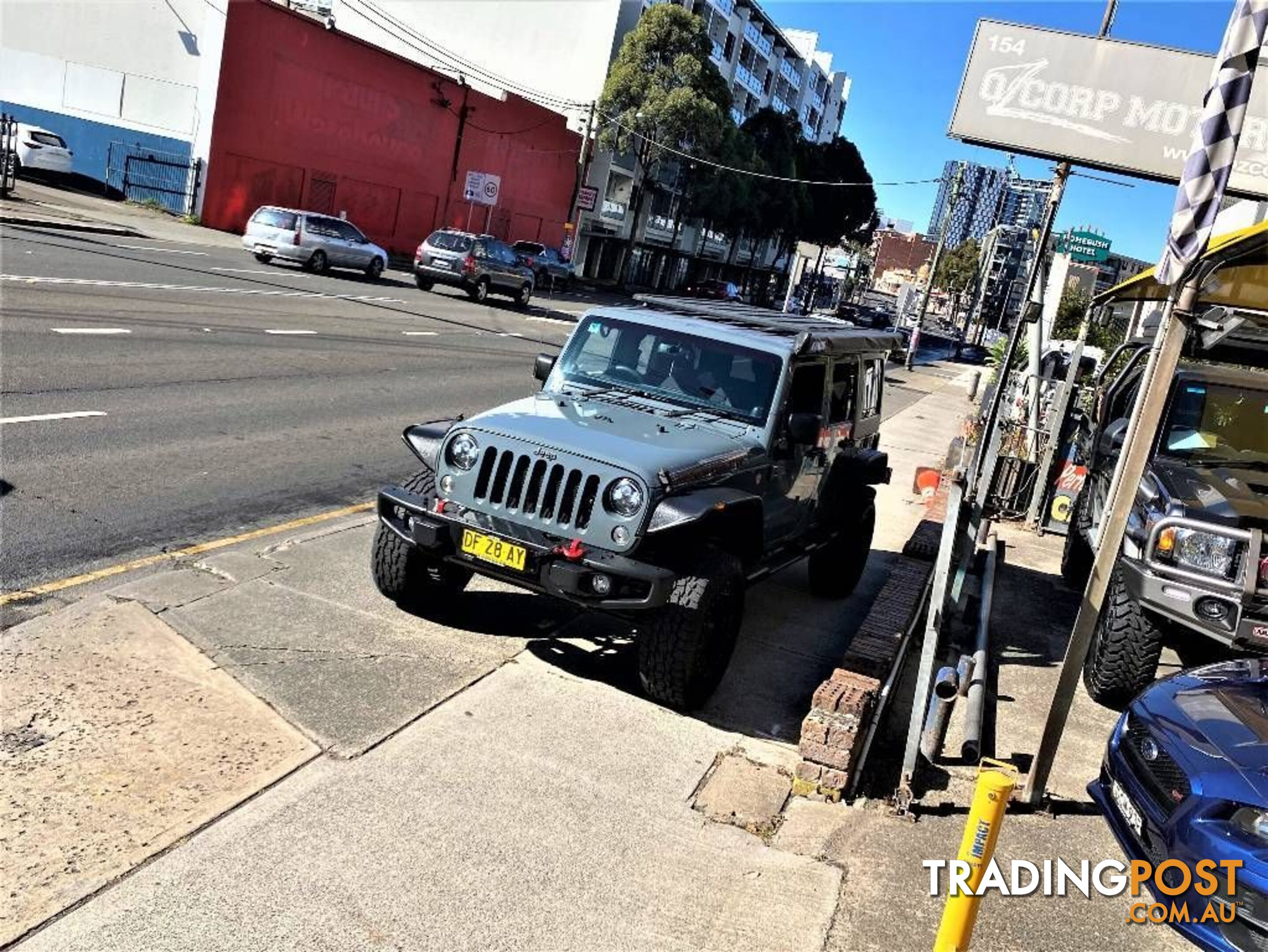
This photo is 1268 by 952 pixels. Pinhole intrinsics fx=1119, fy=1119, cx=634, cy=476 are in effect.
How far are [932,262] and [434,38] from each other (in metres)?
28.7

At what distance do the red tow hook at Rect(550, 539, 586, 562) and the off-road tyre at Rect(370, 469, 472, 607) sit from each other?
2.64 feet

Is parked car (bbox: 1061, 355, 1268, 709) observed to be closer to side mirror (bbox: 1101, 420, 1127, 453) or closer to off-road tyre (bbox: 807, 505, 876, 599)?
side mirror (bbox: 1101, 420, 1127, 453)

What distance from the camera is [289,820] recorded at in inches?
164

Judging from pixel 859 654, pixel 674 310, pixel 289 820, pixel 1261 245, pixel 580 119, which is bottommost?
pixel 289 820

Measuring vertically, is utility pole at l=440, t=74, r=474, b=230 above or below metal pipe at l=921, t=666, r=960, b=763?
above

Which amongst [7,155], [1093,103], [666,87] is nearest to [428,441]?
[1093,103]

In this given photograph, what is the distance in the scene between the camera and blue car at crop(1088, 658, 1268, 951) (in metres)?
3.90

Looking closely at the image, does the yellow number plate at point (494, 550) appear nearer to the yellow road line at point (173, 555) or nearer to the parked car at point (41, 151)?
the yellow road line at point (173, 555)

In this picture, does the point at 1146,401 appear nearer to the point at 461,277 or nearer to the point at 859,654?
the point at 859,654

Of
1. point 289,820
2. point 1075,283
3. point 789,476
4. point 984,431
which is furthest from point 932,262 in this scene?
point 289,820

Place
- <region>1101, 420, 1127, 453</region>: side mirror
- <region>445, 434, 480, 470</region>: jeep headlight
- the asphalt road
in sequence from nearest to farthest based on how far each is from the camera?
1. <region>445, 434, 480, 470</region>: jeep headlight
2. the asphalt road
3. <region>1101, 420, 1127, 453</region>: side mirror

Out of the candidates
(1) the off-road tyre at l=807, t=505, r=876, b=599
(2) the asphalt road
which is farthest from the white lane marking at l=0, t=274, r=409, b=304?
(1) the off-road tyre at l=807, t=505, r=876, b=599

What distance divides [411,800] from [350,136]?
3835 cm

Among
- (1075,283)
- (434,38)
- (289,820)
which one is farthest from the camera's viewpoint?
(434,38)
